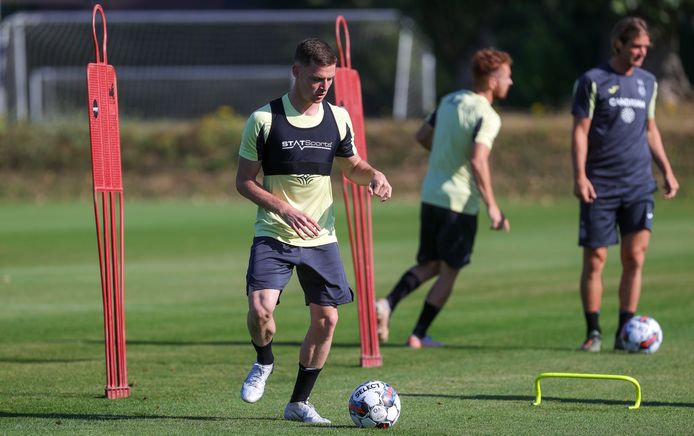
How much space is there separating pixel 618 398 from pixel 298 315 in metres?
5.19

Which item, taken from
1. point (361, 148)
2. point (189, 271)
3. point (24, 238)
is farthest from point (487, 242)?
point (361, 148)

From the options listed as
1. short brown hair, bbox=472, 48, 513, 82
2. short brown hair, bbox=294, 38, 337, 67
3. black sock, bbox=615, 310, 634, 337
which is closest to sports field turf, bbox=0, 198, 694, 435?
black sock, bbox=615, 310, 634, 337

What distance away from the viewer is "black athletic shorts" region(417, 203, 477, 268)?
10297 mm

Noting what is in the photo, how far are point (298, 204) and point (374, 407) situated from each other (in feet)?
4.00

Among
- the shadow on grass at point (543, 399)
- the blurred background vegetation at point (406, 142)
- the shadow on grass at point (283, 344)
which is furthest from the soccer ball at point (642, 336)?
the blurred background vegetation at point (406, 142)

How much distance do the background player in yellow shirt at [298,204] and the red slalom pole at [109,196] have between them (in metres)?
1.15

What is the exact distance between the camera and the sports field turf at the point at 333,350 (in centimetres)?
715

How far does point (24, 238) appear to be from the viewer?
70.6ft

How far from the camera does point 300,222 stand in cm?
679

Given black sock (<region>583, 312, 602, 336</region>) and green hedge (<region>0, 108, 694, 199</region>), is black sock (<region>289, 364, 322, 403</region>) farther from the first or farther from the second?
green hedge (<region>0, 108, 694, 199</region>)

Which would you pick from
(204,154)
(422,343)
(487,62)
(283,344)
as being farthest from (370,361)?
(204,154)

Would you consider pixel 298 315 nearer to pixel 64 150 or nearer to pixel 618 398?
pixel 618 398

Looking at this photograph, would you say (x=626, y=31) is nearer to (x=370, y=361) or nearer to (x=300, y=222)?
(x=370, y=361)

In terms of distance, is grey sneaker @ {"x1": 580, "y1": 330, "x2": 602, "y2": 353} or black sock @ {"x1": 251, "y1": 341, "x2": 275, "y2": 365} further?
grey sneaker @ {"x1": 580, "y1": 330, "x2": 602, "y2": 353}
